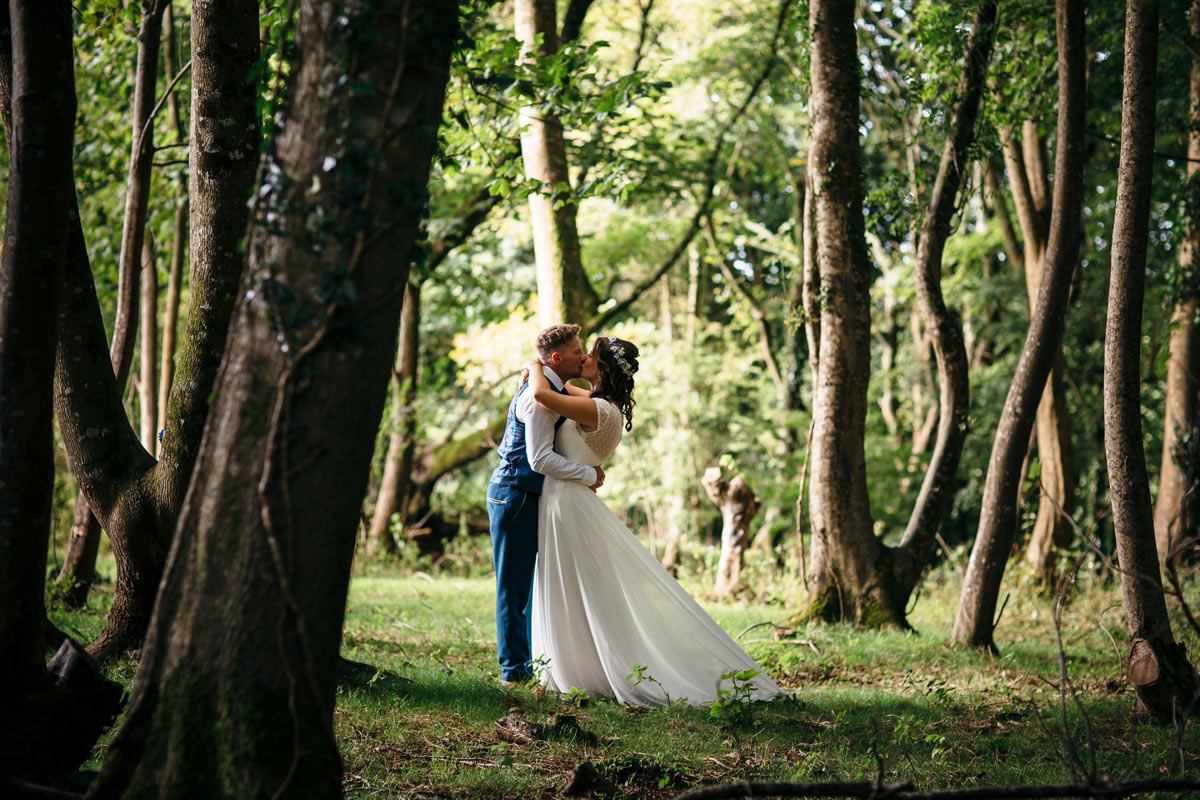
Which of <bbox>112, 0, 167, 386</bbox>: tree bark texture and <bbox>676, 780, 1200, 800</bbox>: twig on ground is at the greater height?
<bbox>112, 0, 167, 386</bbox>: tree bark texture

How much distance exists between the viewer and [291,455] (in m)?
2.55

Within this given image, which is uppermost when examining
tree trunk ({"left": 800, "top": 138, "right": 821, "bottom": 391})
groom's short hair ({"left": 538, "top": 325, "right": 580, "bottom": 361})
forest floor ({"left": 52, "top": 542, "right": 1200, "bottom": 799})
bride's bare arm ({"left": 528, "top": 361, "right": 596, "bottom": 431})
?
tree trunk ({"left": 800, "top": 138, "right": 821, "bottom": 391})

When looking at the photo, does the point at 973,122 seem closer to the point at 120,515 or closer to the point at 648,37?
the point at 120,515

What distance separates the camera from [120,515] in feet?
15.7

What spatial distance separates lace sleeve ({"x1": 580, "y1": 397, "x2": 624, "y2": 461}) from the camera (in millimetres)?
6008

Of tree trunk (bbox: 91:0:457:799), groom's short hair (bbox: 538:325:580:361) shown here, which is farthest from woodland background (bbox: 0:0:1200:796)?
groom's short hair (bbox: 538:325:580:361)

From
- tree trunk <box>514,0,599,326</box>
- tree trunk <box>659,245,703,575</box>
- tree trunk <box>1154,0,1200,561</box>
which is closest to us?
tree trunk <box>514,0,599,326</box>

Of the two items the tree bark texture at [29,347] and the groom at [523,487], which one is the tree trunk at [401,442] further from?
the tree bark texture at [29,347]

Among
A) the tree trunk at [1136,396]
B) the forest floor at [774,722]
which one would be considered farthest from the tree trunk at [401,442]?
the tree trunk at [1136,396]

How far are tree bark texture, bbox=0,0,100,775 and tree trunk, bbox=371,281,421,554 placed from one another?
11525 millimetres

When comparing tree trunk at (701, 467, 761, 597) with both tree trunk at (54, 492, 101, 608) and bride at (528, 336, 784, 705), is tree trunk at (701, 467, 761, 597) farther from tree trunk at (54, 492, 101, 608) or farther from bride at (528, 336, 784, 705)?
tree trunk at (54, 492, 101, 608)

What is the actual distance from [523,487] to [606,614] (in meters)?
0.91

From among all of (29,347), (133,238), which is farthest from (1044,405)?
(29,347)

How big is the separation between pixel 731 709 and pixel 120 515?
10.5 ft
